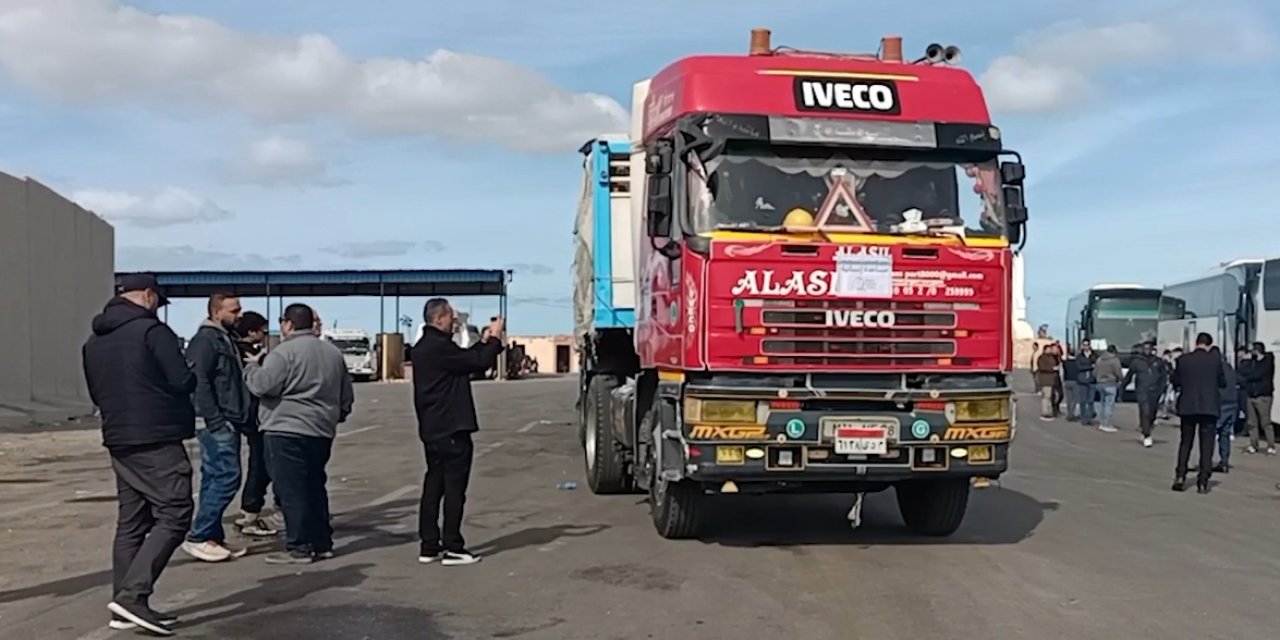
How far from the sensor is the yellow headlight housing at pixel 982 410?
389 inches

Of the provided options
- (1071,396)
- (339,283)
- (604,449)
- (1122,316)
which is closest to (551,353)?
(339,283)

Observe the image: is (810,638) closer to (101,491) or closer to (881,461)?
(881,461)

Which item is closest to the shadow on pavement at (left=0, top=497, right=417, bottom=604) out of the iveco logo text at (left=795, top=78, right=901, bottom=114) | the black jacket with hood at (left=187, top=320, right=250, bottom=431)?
the black jacket with hood at (left=187, top=320, right=250, bottom=431)

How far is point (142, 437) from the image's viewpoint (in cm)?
737

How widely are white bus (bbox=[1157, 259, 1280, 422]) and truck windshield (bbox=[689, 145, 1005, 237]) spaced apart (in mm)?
15235

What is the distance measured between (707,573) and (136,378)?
13.1 feet

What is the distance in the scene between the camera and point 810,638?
7352 mm

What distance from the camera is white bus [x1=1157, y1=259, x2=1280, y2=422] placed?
25.4 meters

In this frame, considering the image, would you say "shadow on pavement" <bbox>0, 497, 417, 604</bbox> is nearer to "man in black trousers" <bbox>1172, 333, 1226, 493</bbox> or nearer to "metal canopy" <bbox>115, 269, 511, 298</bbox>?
"man in black trousers" <bbox>1172, 333, 1226, 493</bbox>

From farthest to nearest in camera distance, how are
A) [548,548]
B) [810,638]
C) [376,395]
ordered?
[376,395] < [548,548] < [810,638]

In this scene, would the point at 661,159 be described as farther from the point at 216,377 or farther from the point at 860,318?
the point at 216,377

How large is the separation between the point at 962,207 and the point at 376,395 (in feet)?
117

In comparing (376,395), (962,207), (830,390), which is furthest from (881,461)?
(376,395)

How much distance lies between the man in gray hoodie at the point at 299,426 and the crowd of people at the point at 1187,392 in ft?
32.5
